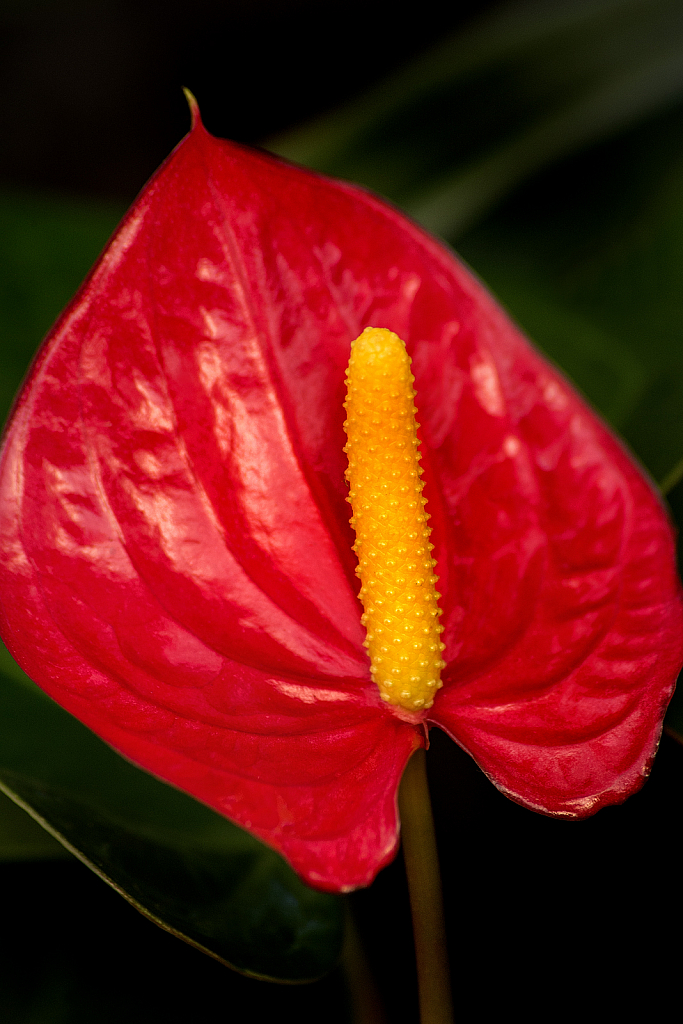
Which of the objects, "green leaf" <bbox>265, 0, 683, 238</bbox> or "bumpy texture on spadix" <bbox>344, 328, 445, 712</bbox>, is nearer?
"bumpy texture on spadix" <bbox>344, 328, 445, 712</bbox>

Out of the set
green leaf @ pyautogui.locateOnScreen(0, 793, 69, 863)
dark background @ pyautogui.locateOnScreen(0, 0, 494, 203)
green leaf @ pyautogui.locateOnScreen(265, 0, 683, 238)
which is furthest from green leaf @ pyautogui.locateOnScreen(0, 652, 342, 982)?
dark background @ pyautogui.locateOnScreen(0, 0, 494, 203)

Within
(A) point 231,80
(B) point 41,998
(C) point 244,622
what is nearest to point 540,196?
(A) point 231,80

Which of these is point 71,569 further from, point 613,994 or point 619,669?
A: point 613,994

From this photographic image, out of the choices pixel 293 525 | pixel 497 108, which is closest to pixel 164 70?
pixel 497 108

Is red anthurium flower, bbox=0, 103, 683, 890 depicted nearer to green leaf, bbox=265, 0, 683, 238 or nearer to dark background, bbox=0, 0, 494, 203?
green leaf, bbox=265, 0, 683, 238

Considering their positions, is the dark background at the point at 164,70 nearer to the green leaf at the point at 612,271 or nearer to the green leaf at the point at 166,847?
the green leaf at the point at 612,271

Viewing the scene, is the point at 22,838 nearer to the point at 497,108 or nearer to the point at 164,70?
the point at 497,108
